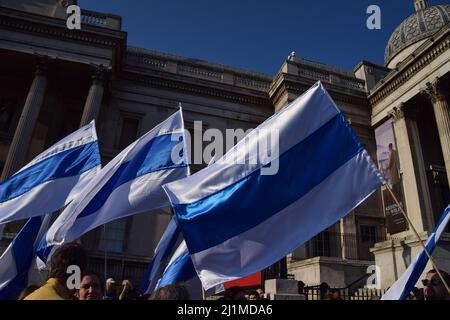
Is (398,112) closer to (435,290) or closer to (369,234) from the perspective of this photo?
(369,234)

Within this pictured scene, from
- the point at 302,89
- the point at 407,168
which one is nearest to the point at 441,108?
the point at 407,168

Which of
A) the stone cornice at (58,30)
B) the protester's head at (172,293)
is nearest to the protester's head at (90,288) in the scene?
the protester's head at (172,293)

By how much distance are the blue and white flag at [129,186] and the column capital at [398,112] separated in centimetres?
1689

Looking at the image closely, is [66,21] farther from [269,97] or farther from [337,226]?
[337,226]

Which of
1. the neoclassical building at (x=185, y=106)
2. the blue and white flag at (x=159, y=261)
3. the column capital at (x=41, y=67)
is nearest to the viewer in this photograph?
the blue and white flag at (x=159, y=261)

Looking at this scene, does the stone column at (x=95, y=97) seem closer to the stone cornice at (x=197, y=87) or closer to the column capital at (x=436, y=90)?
the stone cornice at (x=197, y=87)

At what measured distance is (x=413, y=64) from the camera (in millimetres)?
18688

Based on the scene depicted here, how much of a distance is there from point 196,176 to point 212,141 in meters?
16.5

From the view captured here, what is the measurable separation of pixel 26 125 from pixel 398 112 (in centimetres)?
1945

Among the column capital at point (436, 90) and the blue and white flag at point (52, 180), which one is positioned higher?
the column capital at point (436, 90)

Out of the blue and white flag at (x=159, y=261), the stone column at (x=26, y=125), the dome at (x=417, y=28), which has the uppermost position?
the dome at (x=417, y=28)

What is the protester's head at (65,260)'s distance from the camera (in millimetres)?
3154
